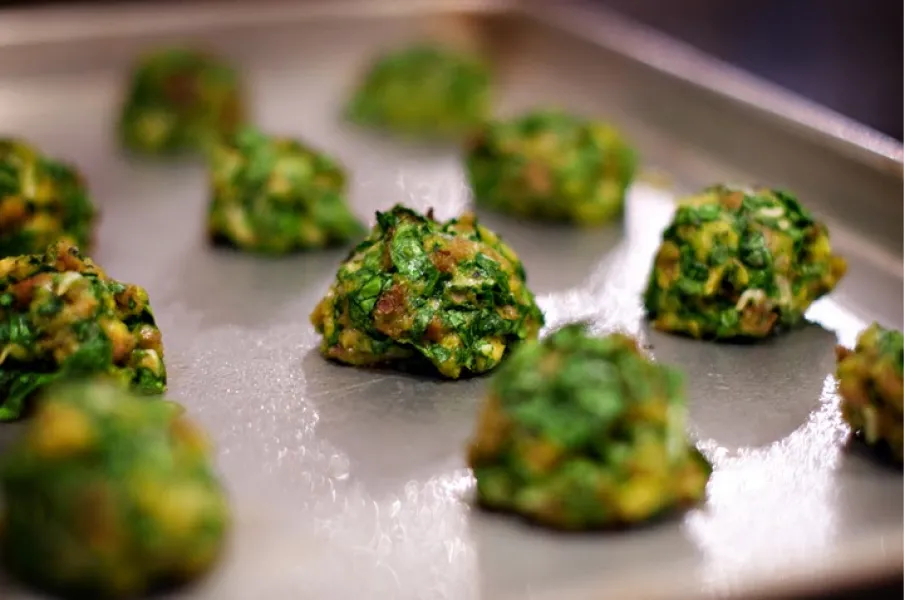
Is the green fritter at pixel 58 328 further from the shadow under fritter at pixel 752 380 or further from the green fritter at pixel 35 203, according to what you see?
the shadow under fritter at pixel 752 380

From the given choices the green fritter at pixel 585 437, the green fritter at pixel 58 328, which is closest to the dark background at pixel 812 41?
the green fritter at pixel 585 437

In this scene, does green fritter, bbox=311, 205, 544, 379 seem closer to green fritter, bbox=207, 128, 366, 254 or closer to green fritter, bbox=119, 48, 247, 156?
green fritter, bbox=207, 128, 366, 254

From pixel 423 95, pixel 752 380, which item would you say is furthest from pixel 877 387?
pixel 423 95

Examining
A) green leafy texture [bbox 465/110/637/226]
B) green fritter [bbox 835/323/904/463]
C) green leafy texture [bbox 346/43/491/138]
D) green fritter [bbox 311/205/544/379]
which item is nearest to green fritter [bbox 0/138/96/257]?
green fritter [bbox 311/205/544/379]

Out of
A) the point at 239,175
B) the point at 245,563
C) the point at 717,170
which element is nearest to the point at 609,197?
the point at 717,170

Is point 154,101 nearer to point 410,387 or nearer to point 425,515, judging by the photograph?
point 410,387

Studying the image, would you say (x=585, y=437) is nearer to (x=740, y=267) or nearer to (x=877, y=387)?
(x=877, y=387)
